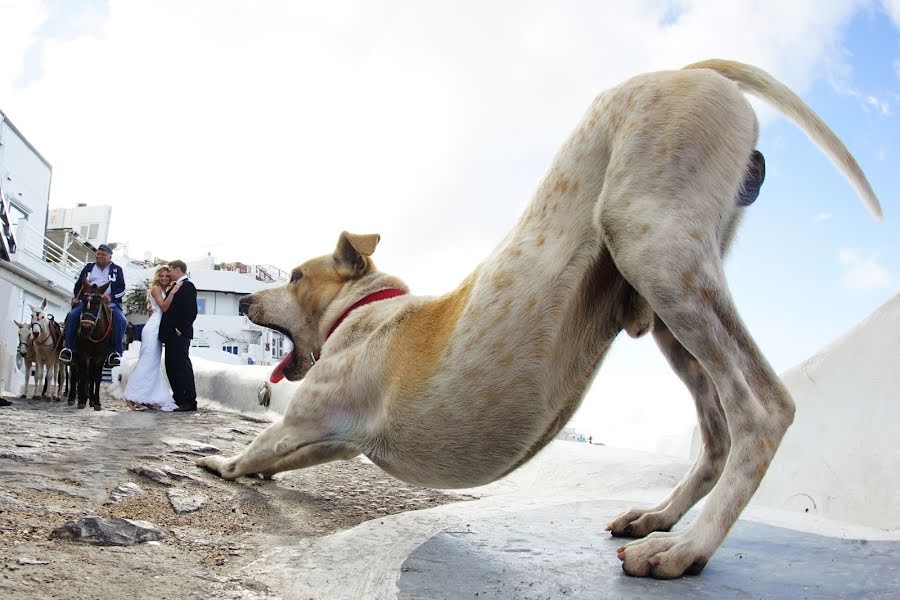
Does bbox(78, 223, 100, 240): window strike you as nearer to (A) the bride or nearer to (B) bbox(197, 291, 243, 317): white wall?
(B) bbox(197, 291, 243, 317): white wall

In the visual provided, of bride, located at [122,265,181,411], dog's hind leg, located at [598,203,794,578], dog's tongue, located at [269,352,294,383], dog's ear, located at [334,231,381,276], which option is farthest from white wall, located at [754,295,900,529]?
bride, located at [122,265,181,411]

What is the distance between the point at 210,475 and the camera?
353cm

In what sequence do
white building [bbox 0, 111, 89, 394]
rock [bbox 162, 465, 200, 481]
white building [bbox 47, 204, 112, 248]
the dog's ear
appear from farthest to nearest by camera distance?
white building [bbox 47, 204, 112, 248] → white building [bbox 0, 111, 89, 394] → the dog's ear → rock [bbox 162, 465, 200, 481]

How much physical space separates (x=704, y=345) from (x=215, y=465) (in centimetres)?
261

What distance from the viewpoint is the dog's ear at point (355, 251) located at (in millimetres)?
3629

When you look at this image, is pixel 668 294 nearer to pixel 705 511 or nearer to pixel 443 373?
pixel 705 511

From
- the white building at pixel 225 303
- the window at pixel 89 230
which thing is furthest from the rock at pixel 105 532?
the window at pixel 89 230

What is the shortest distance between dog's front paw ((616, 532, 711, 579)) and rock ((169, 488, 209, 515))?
5.94ft

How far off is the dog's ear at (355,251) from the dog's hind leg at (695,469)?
162 centimetres

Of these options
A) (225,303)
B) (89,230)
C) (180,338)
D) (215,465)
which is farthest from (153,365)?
(225,303)

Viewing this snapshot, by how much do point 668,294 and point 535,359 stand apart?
1.76 ft

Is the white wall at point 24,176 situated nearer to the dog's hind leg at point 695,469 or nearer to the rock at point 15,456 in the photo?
the rock at point 15,456

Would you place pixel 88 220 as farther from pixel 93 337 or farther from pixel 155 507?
pixel 155 507

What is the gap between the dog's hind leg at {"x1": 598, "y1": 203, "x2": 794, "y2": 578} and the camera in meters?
2.08
